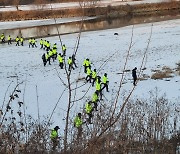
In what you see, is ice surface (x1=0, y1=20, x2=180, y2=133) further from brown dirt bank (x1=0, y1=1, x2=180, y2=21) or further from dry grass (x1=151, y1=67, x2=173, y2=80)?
brown dirt bank (x1=0, y1=1, x2=180, y2=21)

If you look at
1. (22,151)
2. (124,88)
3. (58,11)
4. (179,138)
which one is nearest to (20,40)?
(124,88)

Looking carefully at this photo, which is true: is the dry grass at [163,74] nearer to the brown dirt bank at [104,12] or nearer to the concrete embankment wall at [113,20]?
the concrete embankment wall at [113,20]

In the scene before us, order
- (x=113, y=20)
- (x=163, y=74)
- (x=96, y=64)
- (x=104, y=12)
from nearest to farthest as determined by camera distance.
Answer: (x=163, y=74), (x=96, y=64), (x=113, y=20), (x=104, y=12)

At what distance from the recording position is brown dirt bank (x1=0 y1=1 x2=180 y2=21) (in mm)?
53072

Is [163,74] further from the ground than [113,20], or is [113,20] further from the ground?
[113,20]

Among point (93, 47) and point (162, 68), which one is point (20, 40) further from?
point (162, 68)

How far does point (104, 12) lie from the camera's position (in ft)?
176

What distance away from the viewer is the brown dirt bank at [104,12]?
2089 inches

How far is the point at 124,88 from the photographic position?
17.6 meters

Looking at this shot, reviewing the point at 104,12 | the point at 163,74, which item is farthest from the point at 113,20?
the point at 163,74

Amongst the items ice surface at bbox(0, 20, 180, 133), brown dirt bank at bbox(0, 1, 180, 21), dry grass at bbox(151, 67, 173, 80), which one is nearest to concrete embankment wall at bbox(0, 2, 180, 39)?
brown dirt bank at bbox(0, 1, 180, 21)

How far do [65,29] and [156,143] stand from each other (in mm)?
37928

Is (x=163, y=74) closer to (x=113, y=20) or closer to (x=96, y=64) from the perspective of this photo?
(x=96, y=64)

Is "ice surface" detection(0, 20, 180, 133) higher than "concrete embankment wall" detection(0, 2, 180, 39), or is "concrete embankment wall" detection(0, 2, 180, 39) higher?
"concrete embankment wall" detection(0, 2, 180, 39)
